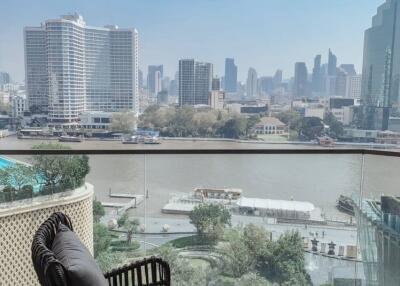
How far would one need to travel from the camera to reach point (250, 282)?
2.96 metres

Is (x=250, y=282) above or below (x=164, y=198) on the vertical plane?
below

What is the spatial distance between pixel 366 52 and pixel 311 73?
3.01 ft

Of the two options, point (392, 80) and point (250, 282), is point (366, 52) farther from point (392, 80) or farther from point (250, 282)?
point (250, 282)

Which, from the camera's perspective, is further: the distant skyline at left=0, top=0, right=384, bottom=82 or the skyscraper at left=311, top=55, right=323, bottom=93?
the distant skyline at left=0, top=0, right=384, bottom=82

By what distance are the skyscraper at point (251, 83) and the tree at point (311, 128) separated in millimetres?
1175

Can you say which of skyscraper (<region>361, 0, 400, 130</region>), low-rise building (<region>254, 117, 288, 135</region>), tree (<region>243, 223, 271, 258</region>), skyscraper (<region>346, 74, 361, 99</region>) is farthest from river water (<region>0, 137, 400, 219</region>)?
skyscraper (<region>346, 74, 361, 99</region>)

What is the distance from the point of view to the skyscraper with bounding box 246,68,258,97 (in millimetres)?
6137

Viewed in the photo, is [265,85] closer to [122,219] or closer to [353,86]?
[353,86]

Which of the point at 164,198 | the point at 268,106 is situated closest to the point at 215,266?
the point at 164,198

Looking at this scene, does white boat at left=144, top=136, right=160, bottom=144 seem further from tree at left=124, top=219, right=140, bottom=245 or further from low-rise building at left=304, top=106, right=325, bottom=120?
low-rise building at left=304, top=106, right=325, bottom=120

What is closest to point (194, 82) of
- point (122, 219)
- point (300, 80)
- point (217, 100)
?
point (217, 100)

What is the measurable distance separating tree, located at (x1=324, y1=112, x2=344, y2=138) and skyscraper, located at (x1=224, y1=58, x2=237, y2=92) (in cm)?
160

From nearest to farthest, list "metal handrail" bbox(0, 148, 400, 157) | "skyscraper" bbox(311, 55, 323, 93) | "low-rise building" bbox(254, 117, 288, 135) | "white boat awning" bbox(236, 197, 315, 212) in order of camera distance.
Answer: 1. "metal handrail" bbox(0, 148, 400, 157)
2. "white boat awning" bbox(236, 197, 315, 212)
3. "low-rise building" bbox(254, 117, 288, 135)
4. "skyscraper" bbox(311, 55, 323, 93)

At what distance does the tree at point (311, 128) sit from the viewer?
15.1 ft
